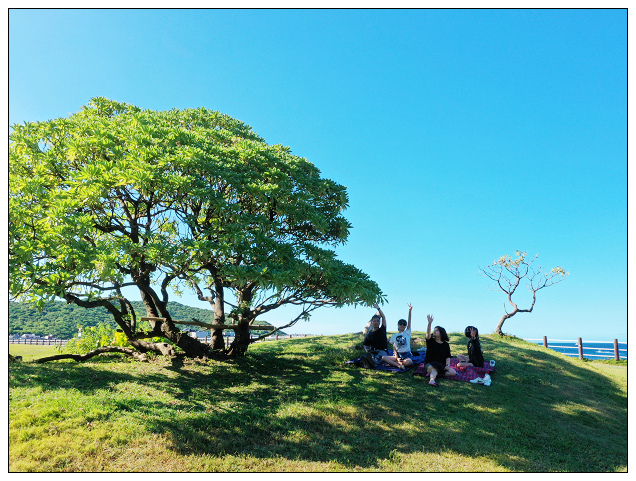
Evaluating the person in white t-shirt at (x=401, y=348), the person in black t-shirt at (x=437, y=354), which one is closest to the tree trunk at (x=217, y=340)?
the person in white t-shirt at (x=401, y=348)

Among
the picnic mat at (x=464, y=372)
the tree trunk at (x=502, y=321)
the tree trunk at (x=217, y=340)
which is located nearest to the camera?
the picnic mat at (x=464, y=372)

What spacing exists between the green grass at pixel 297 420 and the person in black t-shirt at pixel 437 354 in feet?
1.03

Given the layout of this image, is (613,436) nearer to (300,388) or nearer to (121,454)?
(300,388)

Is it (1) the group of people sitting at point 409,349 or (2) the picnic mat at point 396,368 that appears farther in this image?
(2) the picnic mat at point 396,368

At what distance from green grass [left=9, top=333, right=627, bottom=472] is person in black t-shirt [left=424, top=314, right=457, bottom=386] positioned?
0.31 meters

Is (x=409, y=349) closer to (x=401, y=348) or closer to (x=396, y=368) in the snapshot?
(x=401, y=348)

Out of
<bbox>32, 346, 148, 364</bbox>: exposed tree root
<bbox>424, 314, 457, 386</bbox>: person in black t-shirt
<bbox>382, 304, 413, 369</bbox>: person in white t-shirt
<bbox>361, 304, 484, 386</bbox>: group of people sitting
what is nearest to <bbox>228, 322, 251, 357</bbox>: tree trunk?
<bbox>32, 346, 148, 364</bbox>: exposed tree root

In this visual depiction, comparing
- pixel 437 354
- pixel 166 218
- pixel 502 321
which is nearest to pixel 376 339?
pixel 437 354

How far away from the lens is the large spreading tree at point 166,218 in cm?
766

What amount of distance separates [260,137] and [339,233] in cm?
422

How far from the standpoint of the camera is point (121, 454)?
19.9 ft

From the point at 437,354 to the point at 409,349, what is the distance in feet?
3.14

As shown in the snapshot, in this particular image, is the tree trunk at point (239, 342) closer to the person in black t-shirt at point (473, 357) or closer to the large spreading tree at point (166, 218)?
the large spreading tree at point (166, 218)

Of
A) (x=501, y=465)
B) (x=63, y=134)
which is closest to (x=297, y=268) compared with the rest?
(x=501, y=465)
